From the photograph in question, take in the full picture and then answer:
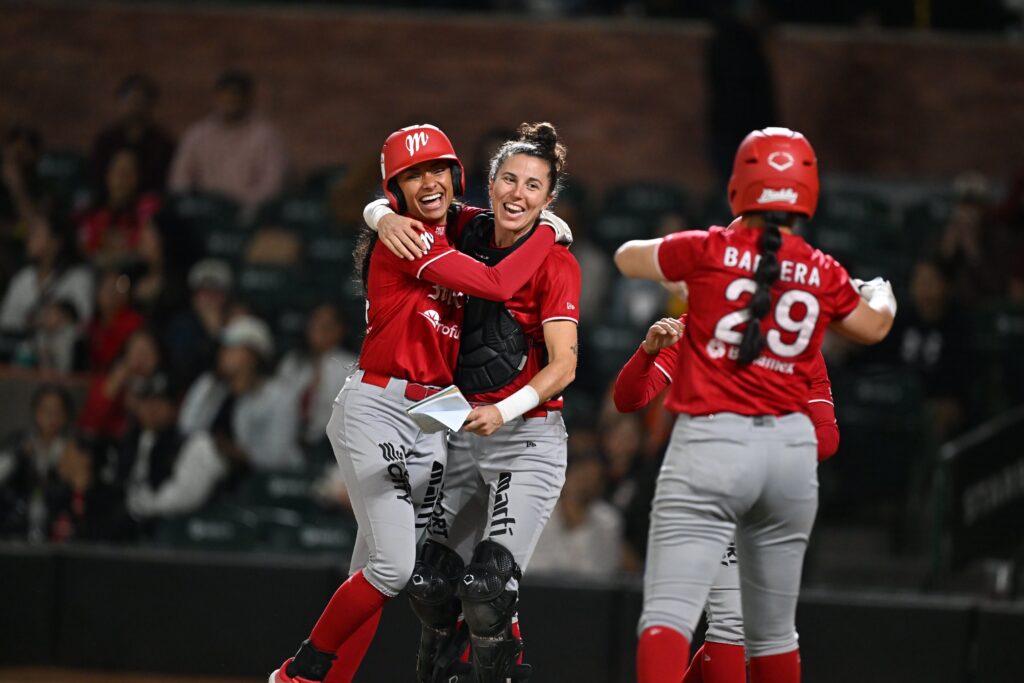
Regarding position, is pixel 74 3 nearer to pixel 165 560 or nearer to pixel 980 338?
pixel 165 560

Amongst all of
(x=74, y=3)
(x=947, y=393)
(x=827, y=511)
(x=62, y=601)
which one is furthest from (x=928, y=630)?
(x=74, y=3)

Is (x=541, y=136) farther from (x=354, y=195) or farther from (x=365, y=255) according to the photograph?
(x=354, y=195)

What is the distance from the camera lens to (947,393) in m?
7.63

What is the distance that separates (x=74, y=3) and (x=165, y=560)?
514cm

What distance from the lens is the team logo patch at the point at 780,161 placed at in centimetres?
384

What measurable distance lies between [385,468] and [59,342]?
4217 millimetres

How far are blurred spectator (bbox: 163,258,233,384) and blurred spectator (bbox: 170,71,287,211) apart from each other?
40.8 inches

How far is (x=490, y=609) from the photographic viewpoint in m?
4.26

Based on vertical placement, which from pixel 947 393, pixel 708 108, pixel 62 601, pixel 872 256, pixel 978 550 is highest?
pixel 708 108

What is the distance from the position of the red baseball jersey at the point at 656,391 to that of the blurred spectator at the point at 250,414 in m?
3.38

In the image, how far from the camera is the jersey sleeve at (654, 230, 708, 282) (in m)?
3.79

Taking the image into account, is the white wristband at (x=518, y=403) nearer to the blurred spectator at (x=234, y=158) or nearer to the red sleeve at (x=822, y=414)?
the red sleeve at (x=822, y=414)

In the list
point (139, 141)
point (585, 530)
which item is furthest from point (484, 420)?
point (139, 141)

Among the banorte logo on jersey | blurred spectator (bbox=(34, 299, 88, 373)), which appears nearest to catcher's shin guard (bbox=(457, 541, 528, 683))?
the banorte logo on jersey
